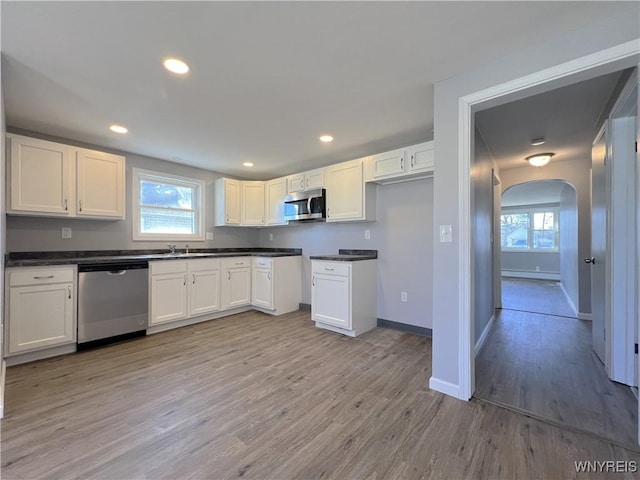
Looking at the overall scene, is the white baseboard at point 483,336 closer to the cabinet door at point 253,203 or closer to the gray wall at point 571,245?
the gray wall at point 571,245

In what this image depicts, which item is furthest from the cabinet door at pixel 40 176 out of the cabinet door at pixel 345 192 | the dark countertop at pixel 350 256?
the cabinet door at pixel 345 192

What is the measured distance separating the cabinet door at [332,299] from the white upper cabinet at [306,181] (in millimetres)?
1298

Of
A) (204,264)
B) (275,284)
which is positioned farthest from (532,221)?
(204,264)

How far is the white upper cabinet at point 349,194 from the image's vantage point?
347cm

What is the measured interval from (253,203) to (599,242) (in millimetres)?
4333


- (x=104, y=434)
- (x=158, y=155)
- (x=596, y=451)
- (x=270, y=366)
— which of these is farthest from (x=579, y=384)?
(x=158, y=155)

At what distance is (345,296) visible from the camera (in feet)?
10.7

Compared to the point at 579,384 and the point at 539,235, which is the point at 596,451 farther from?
the point at 539,235

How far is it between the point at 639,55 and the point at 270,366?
3.12m

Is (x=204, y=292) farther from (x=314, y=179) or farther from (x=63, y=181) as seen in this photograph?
(x=314, y=179)

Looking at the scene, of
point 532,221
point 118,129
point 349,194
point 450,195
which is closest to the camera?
point 450,195

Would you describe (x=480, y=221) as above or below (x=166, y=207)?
below

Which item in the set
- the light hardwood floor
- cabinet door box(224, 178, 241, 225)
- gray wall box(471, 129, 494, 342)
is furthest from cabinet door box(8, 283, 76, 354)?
gray wall box(471, 129, 494, 342)

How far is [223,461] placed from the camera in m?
1.38
